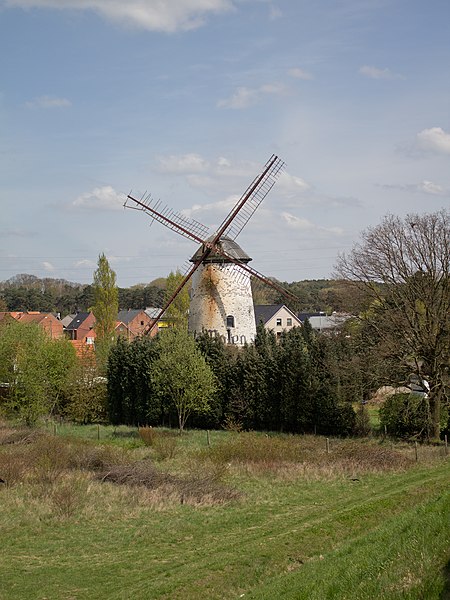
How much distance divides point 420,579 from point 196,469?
541 inches

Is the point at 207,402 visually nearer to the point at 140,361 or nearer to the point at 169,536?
the point at 140,361

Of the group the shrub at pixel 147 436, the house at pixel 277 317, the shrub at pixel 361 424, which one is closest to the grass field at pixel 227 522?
the shrub at pixel 147 436

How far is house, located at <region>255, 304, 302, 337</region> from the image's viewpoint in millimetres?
72625

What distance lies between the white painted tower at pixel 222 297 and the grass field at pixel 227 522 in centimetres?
1119

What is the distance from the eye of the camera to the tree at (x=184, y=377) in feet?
102

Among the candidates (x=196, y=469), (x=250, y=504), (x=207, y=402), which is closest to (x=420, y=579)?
(x=250, y=504)

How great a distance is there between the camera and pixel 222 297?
3597 cm

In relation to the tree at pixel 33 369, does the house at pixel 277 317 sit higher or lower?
higher

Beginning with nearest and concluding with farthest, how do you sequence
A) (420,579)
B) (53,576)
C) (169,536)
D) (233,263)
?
(420,579) < (53,576) < (169,536) < (233,263)

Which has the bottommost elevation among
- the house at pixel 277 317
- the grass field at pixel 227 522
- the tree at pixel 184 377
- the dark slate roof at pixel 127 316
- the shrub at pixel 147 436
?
the grass field at pixel 227 522

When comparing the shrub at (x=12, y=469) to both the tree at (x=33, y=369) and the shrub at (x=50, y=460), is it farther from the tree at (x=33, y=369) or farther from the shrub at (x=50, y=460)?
the tree at (x=33, y=369)

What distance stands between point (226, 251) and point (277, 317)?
125 ft

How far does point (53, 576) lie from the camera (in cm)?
1186

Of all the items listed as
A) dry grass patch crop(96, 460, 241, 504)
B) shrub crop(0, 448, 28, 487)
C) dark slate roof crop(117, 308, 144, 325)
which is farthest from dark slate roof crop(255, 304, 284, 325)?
dry grass patch crop(96, 460, 241, 504)
